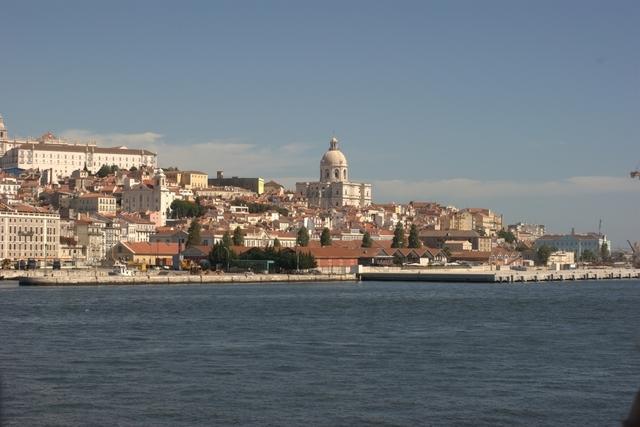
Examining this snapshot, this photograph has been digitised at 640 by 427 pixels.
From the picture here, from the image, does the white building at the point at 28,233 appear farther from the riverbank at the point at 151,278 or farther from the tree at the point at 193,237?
the riverbank at the point at 151,278

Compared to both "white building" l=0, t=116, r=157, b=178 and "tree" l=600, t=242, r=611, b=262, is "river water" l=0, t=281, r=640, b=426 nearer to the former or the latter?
"white building" l=0, t=116, r=157, b=178

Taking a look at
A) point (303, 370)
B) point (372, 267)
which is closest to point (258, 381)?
point (303, 370)

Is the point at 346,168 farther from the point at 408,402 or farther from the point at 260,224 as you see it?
the point at 408,402

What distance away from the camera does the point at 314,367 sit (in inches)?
556

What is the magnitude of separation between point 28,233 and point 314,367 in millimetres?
44326

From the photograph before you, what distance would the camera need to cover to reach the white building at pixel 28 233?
55469 millimetres

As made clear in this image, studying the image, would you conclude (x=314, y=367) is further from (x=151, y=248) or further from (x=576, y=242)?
(x=576, y=242)

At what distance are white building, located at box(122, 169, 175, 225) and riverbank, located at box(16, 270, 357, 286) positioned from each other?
30.4 metres

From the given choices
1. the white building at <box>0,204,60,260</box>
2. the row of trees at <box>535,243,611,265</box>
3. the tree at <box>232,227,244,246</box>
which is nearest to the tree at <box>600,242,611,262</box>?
the row of trees at <box>535,243,611,265</box>

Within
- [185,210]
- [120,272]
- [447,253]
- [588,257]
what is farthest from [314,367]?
[588,257]

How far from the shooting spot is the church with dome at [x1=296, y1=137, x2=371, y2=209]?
109m

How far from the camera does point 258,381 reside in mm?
12750

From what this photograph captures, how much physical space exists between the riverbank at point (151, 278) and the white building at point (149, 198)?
30371mm

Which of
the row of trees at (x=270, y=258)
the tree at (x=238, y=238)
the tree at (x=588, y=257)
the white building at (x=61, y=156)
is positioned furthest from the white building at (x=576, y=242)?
the row of trees at (x=270, y=258)
